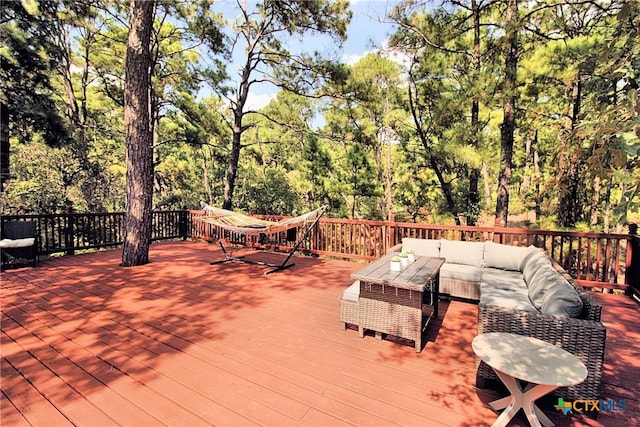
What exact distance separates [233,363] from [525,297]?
2520 mm

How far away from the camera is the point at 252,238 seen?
7.01 meters

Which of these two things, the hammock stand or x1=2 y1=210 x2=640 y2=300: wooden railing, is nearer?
x1=2 y1=210 x2=640 y2=300: wooden railing

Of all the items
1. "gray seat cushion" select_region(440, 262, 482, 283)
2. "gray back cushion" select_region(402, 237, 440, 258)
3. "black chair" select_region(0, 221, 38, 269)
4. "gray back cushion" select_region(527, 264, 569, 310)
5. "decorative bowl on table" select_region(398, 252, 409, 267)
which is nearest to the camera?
"gray back cushion" select_region(527, 264, 569, 310)

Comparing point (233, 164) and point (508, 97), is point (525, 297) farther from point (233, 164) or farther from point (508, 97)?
point (233, 164)

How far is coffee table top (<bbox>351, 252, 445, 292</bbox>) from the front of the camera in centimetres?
252

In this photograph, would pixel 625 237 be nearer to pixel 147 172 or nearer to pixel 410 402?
Result: pixel 410 402

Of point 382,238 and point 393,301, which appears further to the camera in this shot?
point 382,238

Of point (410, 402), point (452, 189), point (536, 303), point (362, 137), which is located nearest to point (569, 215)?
point (452, 189)

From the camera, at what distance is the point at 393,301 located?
266 centimetres

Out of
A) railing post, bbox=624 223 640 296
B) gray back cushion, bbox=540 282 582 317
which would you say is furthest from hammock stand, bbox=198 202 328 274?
railing post, bbox=624 223 640 296

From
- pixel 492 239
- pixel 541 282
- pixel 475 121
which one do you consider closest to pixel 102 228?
pixel 492 239

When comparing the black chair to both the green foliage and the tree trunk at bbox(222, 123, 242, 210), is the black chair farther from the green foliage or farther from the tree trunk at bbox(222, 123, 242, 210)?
the tree trunk at bbox(222, 123, 242, 210)

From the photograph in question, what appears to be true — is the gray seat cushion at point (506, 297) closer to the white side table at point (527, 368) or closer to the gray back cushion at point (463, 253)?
the white side table at point (527, 368)
